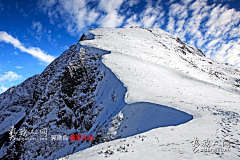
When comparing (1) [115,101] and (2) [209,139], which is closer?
(2) [209,139]

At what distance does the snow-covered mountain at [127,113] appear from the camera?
668cm

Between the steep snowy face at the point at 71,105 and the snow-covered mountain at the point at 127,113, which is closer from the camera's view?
the snow-covered mountain at the point at 127,113

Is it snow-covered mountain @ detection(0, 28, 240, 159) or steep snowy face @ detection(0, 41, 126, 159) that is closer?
snow-covered mountain @ detection(0, 28, 240, 159)

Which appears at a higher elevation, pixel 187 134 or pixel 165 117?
pixel 165 117

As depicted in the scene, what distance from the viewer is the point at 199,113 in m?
10.8

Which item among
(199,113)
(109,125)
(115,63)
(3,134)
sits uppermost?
(115,63)

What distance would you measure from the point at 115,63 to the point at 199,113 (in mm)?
15915

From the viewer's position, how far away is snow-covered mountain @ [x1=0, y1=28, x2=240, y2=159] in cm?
668

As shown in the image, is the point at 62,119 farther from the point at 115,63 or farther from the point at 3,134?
the point at 3,134

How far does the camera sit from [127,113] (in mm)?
12891

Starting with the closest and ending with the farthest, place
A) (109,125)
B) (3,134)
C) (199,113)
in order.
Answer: (199,113)
(109,125)
(3,134)

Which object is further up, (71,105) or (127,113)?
(71,105)

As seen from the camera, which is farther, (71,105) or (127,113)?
(71,105)

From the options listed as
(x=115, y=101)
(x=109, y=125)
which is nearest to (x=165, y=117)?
(x=109, y=125)
